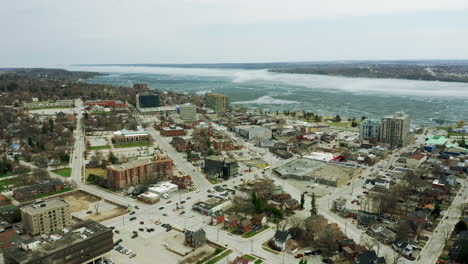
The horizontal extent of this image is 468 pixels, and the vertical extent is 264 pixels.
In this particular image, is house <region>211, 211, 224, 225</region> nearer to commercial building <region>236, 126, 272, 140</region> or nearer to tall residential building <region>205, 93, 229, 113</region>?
commercial building <region>236, 126, 272, 140</region>

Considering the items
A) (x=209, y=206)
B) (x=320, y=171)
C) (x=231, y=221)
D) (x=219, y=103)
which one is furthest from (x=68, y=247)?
(x=219, y=103)

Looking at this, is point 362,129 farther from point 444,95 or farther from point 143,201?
point 444,95

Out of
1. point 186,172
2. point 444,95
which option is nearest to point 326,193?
point 186,172

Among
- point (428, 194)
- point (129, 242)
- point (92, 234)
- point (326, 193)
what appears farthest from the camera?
point (326, 193)

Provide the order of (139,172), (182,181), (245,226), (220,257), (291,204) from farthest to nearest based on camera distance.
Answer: (139,172) < (182,181) < (291,204) < (245,226) < (220,257)

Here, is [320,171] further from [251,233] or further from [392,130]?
[392,130]

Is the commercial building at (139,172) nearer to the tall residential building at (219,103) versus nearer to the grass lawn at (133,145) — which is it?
the grass lawn at (133,145)

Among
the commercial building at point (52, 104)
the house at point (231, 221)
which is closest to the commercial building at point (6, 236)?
the house at point (231, 221)
